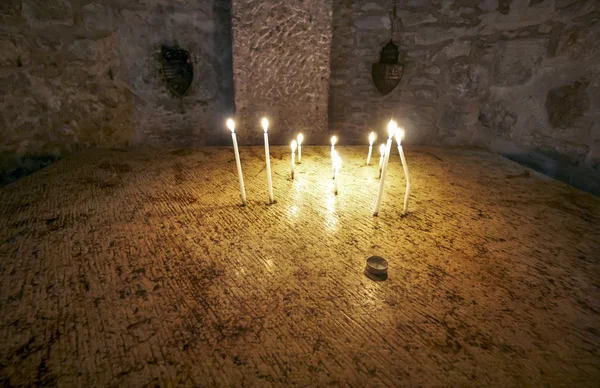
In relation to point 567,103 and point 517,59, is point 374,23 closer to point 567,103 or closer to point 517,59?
point 517,59

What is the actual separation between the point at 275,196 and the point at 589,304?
1.71m

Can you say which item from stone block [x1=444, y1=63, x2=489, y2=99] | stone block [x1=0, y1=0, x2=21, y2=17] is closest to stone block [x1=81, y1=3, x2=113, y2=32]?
stone block [x1=0, y1=0, x2=21, y2=17]

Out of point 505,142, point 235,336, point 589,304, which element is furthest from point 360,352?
point 505,142

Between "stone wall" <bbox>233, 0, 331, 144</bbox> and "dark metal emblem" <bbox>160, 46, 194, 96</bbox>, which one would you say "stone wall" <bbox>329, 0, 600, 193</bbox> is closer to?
"stone wall" <bbox>233, 0, 331, 144</bbox>

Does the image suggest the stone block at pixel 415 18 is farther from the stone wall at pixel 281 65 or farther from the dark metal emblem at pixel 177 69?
the dark metal emblem at pixel 177 69

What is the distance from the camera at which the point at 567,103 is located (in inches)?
103

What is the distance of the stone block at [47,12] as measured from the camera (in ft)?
7.95

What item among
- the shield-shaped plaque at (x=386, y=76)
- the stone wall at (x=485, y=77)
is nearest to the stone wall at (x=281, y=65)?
the stone wall at (x=485, y=77)

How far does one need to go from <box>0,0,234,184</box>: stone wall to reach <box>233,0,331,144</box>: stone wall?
358 mm

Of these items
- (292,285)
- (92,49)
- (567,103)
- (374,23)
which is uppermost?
(374,23)

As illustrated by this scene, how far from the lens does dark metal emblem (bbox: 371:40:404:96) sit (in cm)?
311

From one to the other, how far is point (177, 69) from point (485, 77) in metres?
3.16

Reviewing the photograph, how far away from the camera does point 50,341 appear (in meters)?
1.06

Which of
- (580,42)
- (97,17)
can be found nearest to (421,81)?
(580,42)
